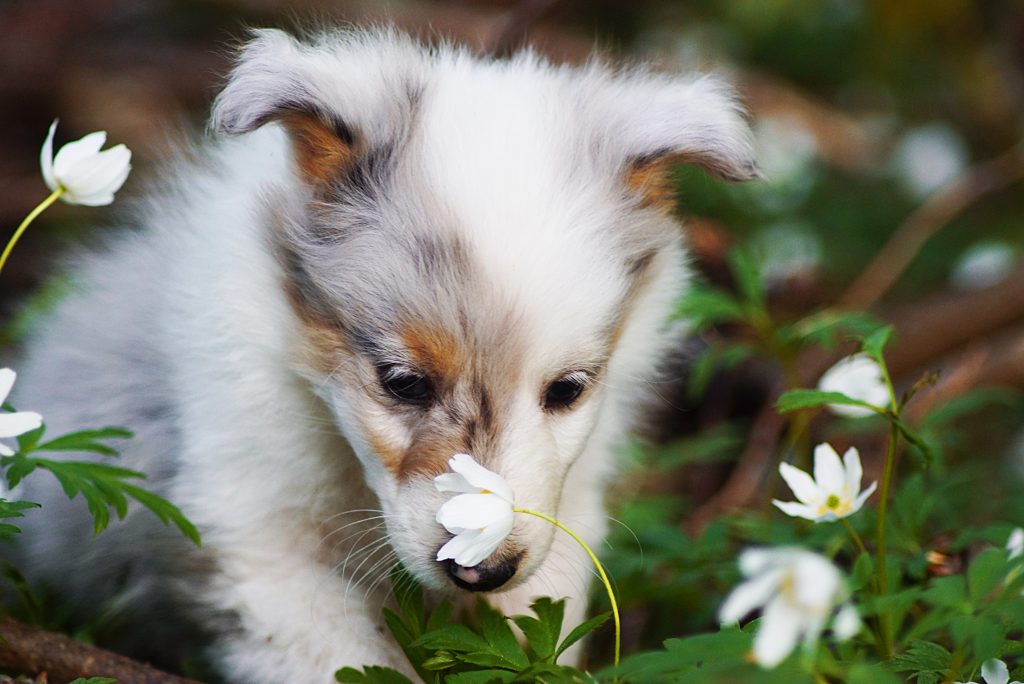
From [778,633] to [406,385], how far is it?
130cm

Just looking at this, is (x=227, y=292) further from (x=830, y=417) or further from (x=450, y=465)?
(x=830, y=417)

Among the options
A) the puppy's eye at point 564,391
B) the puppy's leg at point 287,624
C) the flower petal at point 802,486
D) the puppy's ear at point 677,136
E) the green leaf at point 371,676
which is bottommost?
the puppy's leg at point 287,624

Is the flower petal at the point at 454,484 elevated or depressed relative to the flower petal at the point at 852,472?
elevated

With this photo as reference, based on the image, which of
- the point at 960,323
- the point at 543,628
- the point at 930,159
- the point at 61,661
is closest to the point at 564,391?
the point at 543,628

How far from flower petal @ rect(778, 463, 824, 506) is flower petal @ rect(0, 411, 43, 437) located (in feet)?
5.73

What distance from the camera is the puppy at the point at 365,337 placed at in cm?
272

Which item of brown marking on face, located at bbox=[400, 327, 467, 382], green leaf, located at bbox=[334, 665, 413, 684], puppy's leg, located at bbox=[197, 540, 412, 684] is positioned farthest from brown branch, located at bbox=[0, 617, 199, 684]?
brown marking on face, located at bbox=[400, 327, 467, 382]

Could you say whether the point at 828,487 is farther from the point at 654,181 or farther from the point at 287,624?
the point at 287,624

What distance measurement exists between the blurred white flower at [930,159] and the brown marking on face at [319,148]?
6.06m

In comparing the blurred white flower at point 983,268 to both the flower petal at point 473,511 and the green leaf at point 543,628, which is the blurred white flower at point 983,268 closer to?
the green leaf at point 543,628

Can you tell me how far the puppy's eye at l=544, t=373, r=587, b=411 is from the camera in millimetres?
2848

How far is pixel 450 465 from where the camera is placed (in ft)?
8.40

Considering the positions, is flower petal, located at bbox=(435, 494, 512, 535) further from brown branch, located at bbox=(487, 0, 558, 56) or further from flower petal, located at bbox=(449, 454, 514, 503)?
brown branch, located at bbox=(487, 0, 558, 56)

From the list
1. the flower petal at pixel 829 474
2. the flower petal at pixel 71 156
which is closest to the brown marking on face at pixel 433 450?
the flower petal at pixel 829 474
